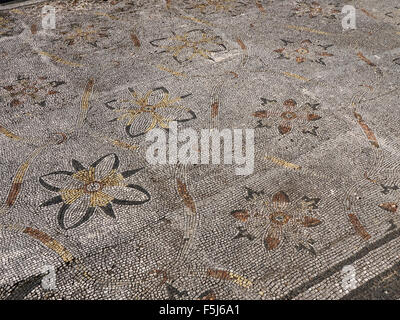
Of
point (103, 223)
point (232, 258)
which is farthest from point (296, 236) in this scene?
point (103, 223)

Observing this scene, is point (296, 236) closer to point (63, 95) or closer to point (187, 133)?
point (187, 133)

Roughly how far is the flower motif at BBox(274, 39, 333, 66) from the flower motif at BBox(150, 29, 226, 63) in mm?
855

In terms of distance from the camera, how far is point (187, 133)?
3.97 metres

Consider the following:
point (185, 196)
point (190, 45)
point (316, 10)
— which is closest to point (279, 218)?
point (185, 196)

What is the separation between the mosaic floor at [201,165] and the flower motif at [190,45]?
0.10ft

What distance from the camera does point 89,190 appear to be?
131 inches

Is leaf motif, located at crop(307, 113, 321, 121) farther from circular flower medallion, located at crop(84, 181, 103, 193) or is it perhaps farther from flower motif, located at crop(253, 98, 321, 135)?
circular flower medallion, located at crop(84, 181, 103, 193)

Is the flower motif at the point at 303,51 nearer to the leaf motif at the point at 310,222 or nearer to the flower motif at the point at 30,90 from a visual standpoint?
the leaf motif at the point at 310,222

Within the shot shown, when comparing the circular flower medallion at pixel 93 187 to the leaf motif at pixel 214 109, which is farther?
the leaf motif at pixel 214 109

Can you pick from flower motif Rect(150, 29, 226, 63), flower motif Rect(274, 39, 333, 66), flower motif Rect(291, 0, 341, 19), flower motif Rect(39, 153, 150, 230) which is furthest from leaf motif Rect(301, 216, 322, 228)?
flower motif Rect(291, 0, 341, 19)

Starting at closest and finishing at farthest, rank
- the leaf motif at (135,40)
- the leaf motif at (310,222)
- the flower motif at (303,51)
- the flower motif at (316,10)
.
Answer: the leaf motif at (310,222) → the flower motif at (303,51) → the leaf motif at (135,40) → the flower motif at (316,10)

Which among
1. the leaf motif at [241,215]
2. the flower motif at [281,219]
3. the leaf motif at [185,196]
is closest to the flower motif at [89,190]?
the leaf motif at [185,196]

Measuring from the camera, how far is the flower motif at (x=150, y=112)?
4066 mm

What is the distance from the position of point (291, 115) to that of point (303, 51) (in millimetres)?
1611
